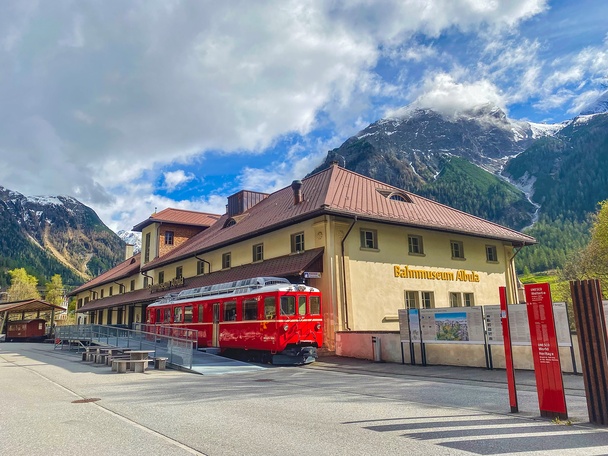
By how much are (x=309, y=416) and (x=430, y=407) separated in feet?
7.96

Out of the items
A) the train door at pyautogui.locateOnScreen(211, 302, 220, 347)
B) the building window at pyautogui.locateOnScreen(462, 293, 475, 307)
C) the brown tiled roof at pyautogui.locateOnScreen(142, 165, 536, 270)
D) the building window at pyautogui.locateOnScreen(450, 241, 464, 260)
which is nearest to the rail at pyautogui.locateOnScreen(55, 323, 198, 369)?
the train door at pyautogui.locateOnScreen(211, 302, 220, 347)

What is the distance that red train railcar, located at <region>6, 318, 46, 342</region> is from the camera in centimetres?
5100

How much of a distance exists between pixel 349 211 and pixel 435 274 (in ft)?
22.7

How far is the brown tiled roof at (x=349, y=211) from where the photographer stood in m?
22.1

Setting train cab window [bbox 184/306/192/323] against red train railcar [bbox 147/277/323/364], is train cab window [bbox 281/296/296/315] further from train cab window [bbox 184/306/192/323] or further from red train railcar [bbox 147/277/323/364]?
train cab window [bbox 184/306/192/323]

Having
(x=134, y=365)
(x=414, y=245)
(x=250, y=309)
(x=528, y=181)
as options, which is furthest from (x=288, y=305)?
(x=528, y=181)

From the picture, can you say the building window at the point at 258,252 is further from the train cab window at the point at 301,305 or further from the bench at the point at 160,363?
the bench at the point at 160,363

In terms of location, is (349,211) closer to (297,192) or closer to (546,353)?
(297,192)

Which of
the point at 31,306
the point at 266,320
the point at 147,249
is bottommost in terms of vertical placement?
the point at 266,320

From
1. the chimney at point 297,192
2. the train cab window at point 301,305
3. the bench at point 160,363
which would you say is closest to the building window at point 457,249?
the chimney at point 297,192

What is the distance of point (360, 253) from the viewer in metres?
22.1

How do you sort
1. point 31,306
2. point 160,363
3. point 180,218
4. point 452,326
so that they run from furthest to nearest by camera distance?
point 31,306 < point 180,218 < point 160,363 < point 452,326

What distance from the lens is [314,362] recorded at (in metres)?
18.8

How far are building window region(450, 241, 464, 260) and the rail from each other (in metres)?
14.4
